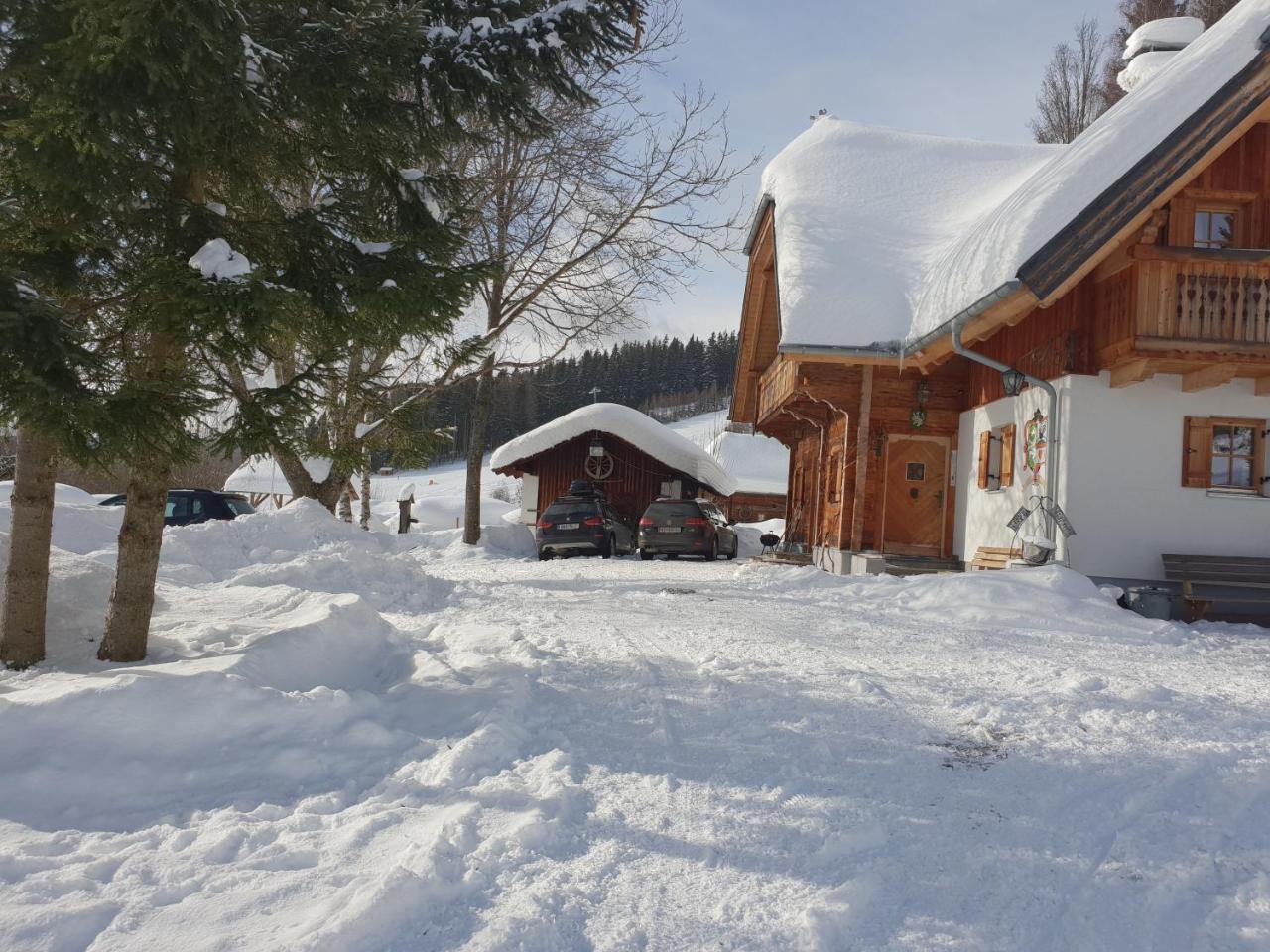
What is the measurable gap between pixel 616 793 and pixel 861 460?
1190cm

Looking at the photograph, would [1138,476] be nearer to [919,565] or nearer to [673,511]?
[919,565]

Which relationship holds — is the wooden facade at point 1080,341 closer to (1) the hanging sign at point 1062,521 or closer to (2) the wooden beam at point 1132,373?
(2) the wooden beam at point 1132,373

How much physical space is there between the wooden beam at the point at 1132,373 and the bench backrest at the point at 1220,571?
7.21 ft

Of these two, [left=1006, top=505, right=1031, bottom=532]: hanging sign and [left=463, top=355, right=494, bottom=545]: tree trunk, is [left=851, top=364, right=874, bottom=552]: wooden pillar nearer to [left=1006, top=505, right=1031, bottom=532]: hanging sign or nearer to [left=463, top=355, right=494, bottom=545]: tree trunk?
[left=1006, top=505, right=1031, bottom=532]: hanging sign

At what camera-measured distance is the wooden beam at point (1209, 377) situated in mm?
10156

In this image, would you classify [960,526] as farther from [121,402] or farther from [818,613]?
[121,402]

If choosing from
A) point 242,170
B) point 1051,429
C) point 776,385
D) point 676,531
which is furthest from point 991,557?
point 242,170

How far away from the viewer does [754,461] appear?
2087 inches

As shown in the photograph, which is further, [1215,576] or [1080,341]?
[1080,341]

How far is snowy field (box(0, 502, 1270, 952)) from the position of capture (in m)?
2.78

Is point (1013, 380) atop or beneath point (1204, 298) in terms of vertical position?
beneath

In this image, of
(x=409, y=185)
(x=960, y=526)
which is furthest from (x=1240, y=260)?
(x=409, y=185)

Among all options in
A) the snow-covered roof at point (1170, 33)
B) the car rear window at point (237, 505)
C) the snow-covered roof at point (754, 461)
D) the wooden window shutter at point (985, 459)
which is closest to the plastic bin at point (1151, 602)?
the wooden window shutter at point (985, 459)

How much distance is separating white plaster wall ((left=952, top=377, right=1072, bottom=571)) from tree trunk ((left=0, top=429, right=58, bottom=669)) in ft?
34.4
